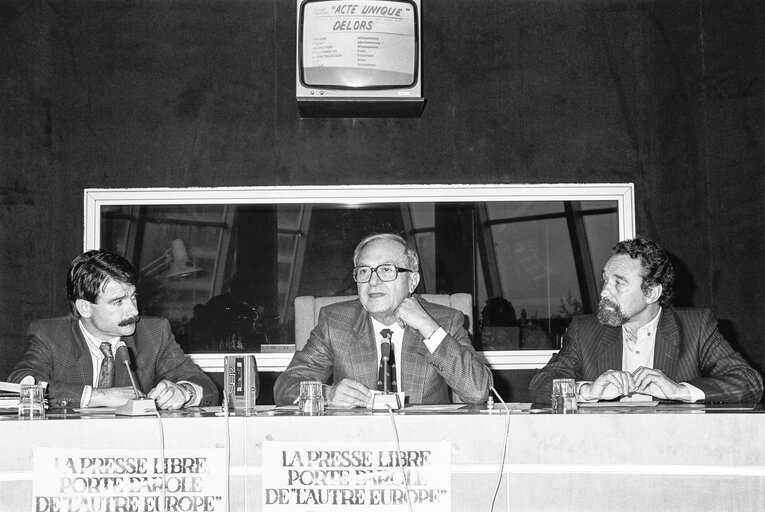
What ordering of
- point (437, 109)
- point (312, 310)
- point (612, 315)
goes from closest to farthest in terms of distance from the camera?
point (612, 315)
point (312, 310)
point (437, 109)

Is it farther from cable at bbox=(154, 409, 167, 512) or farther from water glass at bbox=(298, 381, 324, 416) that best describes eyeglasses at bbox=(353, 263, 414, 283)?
cable at bbox=(154, 409, 167, 512)

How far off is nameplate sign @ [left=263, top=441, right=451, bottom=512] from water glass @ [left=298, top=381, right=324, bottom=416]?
0.19 metres

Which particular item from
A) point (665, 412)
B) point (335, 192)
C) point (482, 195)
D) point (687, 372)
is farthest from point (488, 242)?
point (665, 412)

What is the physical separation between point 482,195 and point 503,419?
2.14 meters

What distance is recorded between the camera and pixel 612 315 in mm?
2820

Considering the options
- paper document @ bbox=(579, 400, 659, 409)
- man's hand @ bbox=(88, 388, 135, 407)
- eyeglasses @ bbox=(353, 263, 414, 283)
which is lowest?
paper document @ bbox=(579, 400, 659, 409)

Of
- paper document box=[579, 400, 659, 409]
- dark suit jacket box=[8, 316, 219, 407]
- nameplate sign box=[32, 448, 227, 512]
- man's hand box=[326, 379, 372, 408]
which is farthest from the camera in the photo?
dark suit jacket box=[8, 316, 219, 407]

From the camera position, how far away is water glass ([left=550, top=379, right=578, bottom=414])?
1.96m

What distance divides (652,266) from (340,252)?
1.49m

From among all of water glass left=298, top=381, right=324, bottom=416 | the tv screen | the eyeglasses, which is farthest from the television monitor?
water glass left=298, top=381, right=324, bottom=416

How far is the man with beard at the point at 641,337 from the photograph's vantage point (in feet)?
9.02

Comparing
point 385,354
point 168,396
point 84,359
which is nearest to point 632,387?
point 385,354

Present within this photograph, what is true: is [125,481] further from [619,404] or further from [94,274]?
[619,404]

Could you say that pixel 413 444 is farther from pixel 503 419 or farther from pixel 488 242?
pixel 488 242
